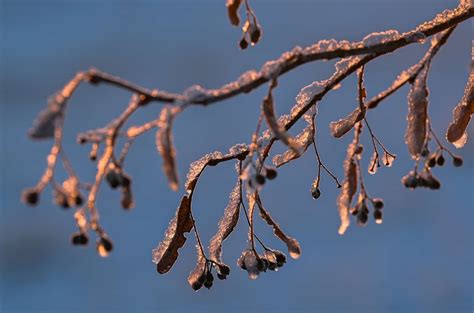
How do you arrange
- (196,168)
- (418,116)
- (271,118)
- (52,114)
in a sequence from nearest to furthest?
(52,114) → (271,118) → (418,116) → (196,168)

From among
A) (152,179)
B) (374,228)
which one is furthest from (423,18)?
(152,179)

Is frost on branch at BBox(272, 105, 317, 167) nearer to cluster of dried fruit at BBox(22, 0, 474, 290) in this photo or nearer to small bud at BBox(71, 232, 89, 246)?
cluster of dried fruit at BBox(22, 0, 474, 290)

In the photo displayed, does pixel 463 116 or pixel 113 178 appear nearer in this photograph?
pixel 113 178

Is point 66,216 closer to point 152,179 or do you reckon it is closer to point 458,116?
→ point 152,179

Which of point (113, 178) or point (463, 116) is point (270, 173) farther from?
point (463, 116)

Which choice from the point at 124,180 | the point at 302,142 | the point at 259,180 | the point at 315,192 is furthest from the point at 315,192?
the point at 124,180

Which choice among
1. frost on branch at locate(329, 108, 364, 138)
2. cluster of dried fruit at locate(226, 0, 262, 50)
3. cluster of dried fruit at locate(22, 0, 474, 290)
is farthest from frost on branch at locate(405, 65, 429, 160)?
cluster of dried fruit at locate(226, 0, 262, 50)

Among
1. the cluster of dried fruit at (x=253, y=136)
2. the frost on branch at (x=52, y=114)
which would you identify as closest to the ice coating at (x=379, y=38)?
the cluster of dried fruit at (x=253, y=136)
